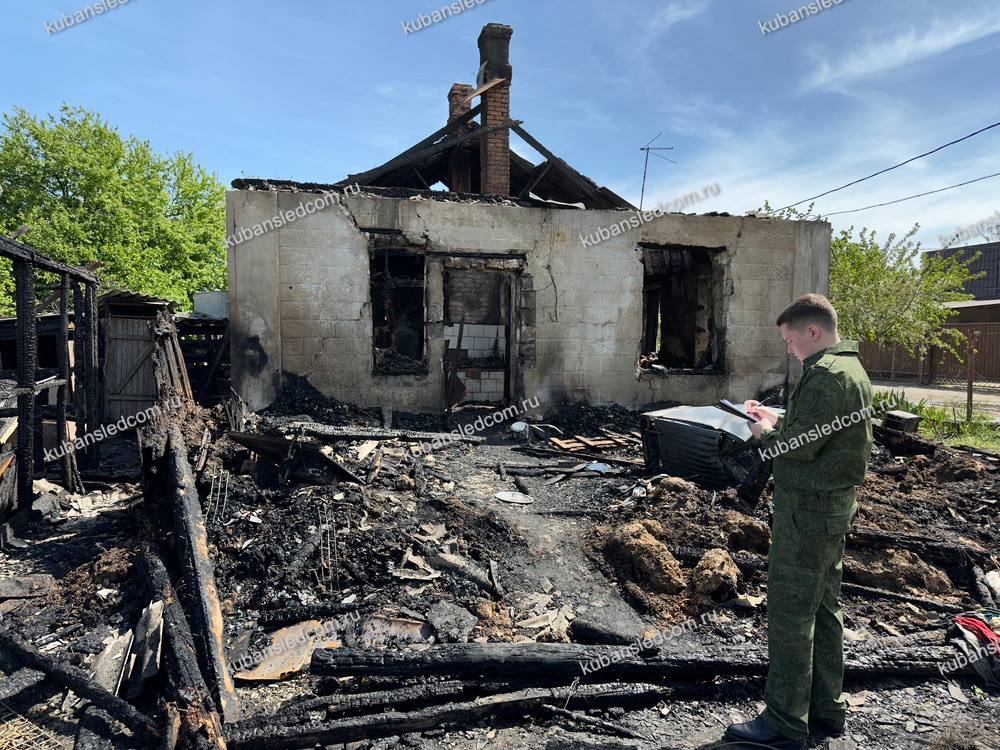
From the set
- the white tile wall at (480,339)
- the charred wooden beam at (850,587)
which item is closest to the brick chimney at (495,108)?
the white tile wall at (480,339)

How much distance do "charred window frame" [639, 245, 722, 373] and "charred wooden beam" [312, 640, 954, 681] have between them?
8.01m

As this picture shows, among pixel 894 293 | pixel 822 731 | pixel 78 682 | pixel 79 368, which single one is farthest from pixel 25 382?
pixel 894 293

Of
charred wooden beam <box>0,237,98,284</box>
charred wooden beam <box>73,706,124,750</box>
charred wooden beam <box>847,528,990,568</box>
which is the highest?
charred wooden beam <box>0,237,98,284</box>

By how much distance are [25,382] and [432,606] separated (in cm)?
429

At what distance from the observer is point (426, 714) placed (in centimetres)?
274

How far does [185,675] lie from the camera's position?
2.78 m

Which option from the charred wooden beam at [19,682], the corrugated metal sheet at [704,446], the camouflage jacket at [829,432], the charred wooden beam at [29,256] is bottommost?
the charred wooden beam at [19,682]

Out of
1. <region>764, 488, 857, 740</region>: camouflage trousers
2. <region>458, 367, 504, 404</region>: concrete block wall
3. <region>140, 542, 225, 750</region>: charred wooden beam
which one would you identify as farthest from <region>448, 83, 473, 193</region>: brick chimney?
<region>764, 488, 857, 740</region>: camouflage trousers

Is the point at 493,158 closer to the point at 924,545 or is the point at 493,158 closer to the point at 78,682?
the point at 924,545

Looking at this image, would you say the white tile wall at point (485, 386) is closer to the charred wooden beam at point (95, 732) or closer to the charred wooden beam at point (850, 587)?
the charred wooden beam at point (850, 587)

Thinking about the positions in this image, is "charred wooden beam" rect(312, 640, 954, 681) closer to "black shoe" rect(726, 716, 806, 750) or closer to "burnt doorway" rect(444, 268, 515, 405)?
"black shoe" rect(726, 716, 806, 750)

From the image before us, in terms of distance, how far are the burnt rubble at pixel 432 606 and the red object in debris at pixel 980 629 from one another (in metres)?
0.09

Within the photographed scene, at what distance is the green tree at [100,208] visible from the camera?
798 inches

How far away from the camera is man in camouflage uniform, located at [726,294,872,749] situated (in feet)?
8.20
